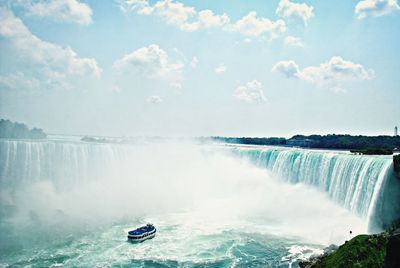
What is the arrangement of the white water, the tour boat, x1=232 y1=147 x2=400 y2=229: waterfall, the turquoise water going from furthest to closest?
the white water < the tour boat < x1=232 y1=147 x2=400 y2=229: waterfall < the turquoise water

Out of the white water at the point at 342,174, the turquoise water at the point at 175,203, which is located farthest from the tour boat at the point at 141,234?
the white water at the point at 342,174

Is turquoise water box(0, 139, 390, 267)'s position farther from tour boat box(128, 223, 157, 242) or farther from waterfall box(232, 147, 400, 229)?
tour boat box(128, 223, 157, 242)

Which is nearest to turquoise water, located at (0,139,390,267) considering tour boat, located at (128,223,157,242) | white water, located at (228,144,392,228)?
white water, located at (228,144,392,228)

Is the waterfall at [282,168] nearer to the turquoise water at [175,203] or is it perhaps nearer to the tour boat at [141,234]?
the turquoise water at [175,203]

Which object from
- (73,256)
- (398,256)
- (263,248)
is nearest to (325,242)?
(263,248)

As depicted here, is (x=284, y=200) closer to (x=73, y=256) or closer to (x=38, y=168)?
(x=73, y=256)

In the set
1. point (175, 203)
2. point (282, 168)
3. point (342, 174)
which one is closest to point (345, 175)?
point (342, 174)

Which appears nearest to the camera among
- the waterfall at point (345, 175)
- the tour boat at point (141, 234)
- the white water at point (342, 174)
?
the waterfall at point (345, 175)

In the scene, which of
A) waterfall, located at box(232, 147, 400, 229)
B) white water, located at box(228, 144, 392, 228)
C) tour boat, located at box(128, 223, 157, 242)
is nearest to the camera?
waterfall, located at box(232, 147, 400, 229)
